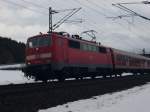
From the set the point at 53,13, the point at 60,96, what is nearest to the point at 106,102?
the point at 60,96

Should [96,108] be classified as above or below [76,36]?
below

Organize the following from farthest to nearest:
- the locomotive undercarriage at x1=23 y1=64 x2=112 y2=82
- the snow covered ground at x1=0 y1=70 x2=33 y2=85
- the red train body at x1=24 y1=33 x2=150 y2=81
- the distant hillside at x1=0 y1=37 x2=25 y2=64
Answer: the distant hillside at x1=0 y1=37 x2=25 y2=64, the snow covered ground at x1=0 y1=70 x2=33 y2=85, the red train body at x1=24 y1=33 x2=150 y2=81, the locomotive undercarriage at x1=23 y1=64 x2=112 y2=82

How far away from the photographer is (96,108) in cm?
1509

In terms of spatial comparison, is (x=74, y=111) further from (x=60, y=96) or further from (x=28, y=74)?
(x=28, y=74)

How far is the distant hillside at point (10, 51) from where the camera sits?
113 m

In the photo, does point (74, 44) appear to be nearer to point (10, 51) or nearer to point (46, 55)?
point (46, 55)

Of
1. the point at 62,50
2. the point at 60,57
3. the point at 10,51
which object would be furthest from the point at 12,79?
the point at 10,51

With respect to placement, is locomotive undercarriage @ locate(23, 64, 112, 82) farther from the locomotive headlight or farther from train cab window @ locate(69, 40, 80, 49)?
train cab window @ locate(69, 40, 80, 49)

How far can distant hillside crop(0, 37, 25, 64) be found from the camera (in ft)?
371

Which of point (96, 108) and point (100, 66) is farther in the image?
point (100, 66)

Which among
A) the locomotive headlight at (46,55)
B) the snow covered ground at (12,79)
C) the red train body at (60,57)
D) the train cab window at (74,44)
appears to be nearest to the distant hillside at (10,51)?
the snow covered ground at (12,79)

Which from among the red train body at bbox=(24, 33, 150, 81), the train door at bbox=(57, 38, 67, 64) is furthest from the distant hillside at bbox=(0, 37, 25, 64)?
the train door at bbox=(57, 38, 67, 64)

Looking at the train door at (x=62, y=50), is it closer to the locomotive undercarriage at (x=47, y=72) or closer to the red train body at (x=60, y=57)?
the red train body at (x=60, y=57)

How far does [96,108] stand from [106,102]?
2361mm
